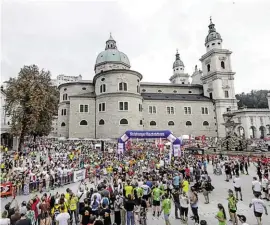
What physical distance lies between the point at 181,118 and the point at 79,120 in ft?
76.0

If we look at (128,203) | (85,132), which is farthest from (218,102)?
(128,203)

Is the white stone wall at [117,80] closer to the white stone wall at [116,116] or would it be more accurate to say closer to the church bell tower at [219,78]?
the white stone wall at [116,116]

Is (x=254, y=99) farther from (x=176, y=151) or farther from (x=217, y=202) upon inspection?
(x=217, y=202)

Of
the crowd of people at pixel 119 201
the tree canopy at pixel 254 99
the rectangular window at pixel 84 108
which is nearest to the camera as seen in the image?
the crowd of people at pixel 119 201

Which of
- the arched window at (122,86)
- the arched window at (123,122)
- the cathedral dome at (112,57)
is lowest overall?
the arched window at (123,122)

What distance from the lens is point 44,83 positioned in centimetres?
3422

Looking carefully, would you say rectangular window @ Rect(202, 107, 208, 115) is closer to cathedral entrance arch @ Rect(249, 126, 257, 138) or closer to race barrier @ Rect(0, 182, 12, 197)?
cathedral entrance arch @ Rect(249, 126, 257, 138)

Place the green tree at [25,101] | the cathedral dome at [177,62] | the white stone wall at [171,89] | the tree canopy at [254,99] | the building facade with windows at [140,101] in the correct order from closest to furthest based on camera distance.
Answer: the green tree at [25,101] → the building facade with windows at [140,101] → the white stone wall at [171,89] → the cathedral dome at [177,62] → the tree canopy at [254,99]

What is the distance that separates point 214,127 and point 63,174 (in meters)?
42.5

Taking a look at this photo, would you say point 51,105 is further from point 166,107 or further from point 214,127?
point 214,127

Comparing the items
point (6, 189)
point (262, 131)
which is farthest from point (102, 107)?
point (262, 131)

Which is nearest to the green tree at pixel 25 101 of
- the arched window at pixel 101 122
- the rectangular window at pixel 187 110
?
the arched window at pixel 101 122

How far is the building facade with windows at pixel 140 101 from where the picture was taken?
41719 mm

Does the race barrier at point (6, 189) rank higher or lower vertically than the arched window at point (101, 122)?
lower
